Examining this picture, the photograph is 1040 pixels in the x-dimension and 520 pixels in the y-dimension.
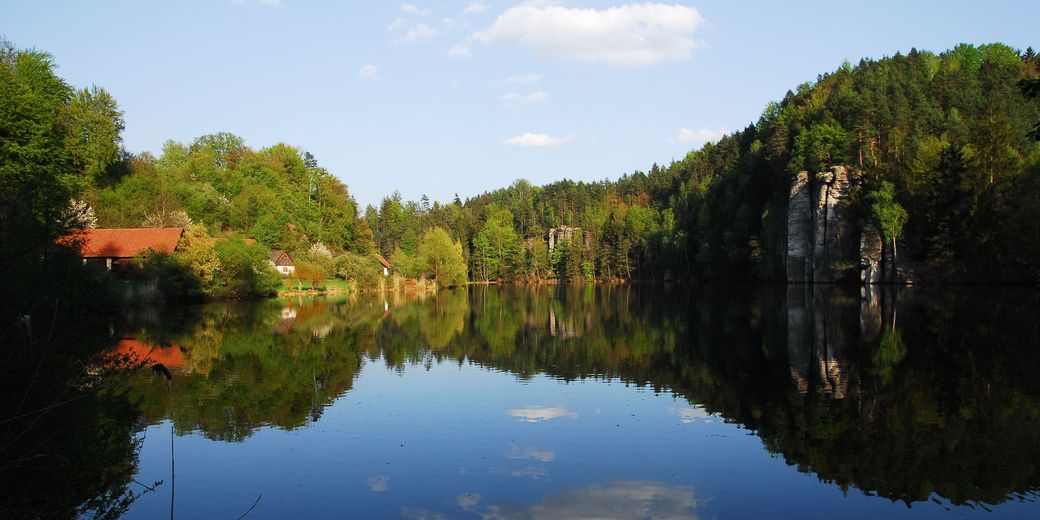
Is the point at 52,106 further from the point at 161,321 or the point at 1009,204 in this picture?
the point at 1009,204

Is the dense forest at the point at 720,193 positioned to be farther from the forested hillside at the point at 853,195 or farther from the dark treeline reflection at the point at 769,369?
the dark treeline reflection at the point at 769,369

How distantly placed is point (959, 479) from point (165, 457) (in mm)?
13938

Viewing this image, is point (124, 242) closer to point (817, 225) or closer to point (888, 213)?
point (888, 213)

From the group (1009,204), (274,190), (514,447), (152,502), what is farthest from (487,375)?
(274,190)

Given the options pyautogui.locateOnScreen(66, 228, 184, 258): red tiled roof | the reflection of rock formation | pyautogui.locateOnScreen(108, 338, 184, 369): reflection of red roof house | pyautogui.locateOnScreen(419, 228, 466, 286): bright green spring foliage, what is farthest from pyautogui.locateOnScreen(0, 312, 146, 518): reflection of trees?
pyautogui.locateOnScreen(419, 228, 466, 286): bright green spring foliage

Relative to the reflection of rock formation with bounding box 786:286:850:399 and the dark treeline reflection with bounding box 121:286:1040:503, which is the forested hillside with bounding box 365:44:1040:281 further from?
the dark treeline reflection with bounding box 121:286:1040:503

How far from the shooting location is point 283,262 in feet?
270

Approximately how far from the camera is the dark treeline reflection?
12.7 m

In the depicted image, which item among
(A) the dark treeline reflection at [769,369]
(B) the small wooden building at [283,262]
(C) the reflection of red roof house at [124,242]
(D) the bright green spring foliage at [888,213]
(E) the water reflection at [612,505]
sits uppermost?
(D) the bright green spring foliage at [888,213]

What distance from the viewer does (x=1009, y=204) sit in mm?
59906

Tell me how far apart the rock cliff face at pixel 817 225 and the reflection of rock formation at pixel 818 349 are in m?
37.1

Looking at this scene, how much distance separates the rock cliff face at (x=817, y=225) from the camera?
78688 mm

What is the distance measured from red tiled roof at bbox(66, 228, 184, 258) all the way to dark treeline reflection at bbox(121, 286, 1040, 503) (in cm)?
1684

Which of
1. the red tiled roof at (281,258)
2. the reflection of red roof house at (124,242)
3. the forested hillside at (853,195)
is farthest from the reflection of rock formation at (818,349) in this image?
the red tiled roof at (281,258)
